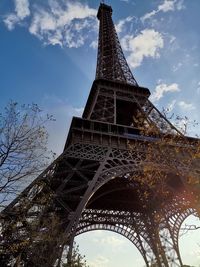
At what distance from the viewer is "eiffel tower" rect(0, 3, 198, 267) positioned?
15.9 meters

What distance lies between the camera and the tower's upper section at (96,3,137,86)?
37.7 metres

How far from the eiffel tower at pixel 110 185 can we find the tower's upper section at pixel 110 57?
5.8 inches

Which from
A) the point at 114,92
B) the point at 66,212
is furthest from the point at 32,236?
the point at 114,92

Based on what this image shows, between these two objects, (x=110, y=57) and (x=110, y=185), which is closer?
(x=110, y=185)

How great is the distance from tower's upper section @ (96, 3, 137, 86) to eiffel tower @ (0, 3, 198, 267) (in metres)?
0.15

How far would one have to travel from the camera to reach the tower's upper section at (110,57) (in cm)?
3767

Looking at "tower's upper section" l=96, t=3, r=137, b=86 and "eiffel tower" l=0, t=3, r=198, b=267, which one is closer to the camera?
"eiffel tower" l=0, t=3, r=198, b=267

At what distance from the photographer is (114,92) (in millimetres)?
33406

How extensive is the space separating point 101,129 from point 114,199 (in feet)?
26.8

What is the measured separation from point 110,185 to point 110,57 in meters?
20.0

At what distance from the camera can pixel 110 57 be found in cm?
4200

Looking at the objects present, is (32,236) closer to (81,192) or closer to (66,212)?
(66,212)

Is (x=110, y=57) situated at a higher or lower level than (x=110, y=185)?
higher

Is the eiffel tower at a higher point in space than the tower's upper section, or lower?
lower
